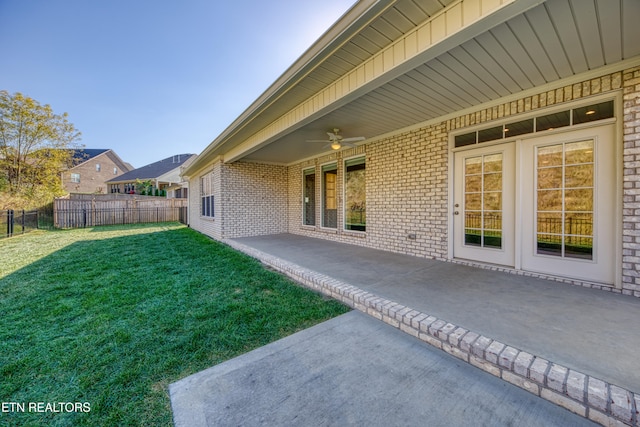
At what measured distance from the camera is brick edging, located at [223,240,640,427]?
131 centimetres

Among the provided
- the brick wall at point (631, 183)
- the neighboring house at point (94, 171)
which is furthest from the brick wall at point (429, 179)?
the neighboring house at point (94, 171)

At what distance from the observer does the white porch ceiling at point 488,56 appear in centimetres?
214

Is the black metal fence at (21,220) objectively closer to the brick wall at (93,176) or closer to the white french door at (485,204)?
the white french door at (485,204)

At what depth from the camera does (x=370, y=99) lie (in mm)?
3775

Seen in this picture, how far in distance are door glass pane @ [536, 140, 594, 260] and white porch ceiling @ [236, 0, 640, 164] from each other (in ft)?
3.24

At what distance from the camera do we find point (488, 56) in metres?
2.70

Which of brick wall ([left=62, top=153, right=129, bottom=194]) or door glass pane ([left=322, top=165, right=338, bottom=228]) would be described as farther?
brick wall ([left=62, top=153, right=129, bottom=194])

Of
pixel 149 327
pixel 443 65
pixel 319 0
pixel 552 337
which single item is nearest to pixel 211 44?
pixel 319 0

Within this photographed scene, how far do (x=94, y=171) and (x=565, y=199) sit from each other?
1407 inches

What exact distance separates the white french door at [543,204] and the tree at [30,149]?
51.4ft

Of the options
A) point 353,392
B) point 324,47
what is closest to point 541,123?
point 324,47

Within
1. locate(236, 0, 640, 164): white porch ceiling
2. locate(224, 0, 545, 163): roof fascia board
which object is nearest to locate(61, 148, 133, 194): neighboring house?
locate(236, 0, 640, 164): white porch ceiling

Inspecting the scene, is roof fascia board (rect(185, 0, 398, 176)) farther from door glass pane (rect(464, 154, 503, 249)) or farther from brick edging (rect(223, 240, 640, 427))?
door glass pane (rect(464, 154, 503, 249))

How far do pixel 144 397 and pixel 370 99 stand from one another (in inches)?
160
